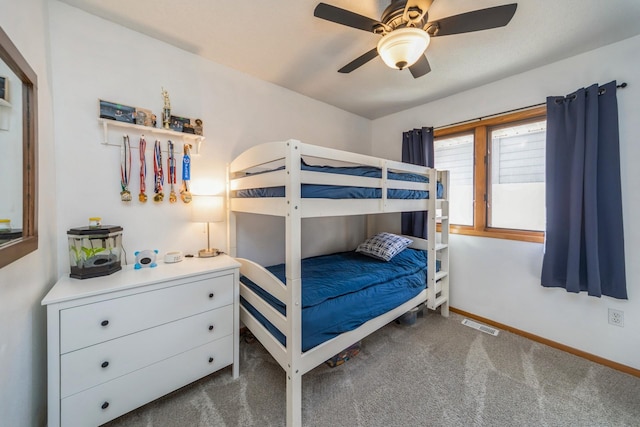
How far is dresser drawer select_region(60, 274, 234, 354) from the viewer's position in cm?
121

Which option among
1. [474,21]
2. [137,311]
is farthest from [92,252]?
[474,21]

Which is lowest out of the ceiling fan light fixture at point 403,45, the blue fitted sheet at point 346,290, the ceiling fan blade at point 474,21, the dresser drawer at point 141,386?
the dresser drawer at point 141,386

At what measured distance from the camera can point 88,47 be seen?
5.36 ft

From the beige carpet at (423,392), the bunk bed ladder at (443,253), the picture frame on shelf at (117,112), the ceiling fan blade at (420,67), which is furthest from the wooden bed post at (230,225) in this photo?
the bunk bed ladder at (443,253)

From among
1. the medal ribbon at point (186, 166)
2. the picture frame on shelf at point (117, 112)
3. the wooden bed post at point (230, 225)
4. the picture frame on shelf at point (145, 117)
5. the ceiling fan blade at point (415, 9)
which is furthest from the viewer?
the wooden bed post at point (230, 225)

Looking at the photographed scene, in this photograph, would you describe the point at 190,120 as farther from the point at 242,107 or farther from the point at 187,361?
the point at 187,361

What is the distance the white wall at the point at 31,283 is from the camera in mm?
985

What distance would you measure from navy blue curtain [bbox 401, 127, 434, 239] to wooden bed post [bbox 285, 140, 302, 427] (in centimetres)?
213

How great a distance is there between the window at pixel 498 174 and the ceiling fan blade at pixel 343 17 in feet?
6.28

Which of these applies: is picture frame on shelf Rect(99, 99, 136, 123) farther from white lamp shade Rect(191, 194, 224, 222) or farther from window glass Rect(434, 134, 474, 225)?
window glass Rect(434, 134, 474, 225)

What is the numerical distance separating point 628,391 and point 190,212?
11.5ft

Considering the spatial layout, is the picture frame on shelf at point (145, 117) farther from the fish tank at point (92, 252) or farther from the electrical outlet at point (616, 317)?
the electrical outlet at point (616, 317)

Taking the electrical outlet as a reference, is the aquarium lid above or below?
above

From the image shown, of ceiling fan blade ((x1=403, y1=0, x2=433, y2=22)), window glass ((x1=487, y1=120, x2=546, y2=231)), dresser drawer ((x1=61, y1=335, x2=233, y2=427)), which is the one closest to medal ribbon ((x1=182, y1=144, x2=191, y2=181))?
dresser drawer ((x1=61, y1=335, x2=233, y2=427))
